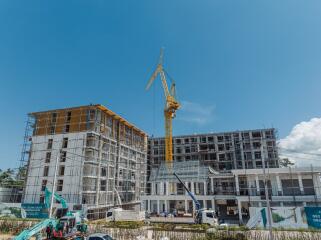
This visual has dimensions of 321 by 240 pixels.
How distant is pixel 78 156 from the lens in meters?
48.6

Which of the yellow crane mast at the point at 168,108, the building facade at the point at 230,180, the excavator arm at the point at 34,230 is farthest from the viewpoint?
the yellow crane mast at the point at 168,108

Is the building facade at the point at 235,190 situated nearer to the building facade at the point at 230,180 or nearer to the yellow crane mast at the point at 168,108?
the building facade at the point at 230,180

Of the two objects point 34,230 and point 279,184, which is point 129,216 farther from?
point 279,184

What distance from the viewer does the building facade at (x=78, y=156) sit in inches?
1876

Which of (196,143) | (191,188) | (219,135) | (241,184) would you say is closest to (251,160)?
(219,135)

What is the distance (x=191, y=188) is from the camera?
47344mm

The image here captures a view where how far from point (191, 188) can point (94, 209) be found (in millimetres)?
20274

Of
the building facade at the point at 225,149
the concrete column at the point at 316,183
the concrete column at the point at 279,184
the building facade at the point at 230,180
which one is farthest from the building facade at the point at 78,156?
the concrete column at the point at 316,183

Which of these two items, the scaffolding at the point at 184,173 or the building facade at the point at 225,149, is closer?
the scaffolding at the point at 184,173

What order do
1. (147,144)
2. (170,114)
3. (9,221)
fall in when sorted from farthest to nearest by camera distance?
(147,144) → (170,114) → (9,221)

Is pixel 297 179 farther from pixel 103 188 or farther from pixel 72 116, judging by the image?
pixel 72 116

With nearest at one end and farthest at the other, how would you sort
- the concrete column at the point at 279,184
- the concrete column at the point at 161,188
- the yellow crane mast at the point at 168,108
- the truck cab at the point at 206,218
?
the truck cab at the point at 206,218, the concrete column at the point at 279,184, the concrete column at the point at 161,188, the yellow crane mast at the point at 168,108

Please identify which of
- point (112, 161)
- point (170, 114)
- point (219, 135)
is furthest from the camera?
point (219, 135)

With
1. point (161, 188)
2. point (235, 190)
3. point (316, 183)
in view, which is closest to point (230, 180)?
point (235, 190)
